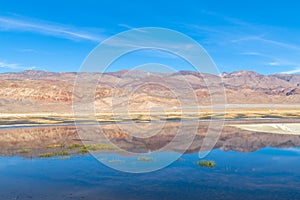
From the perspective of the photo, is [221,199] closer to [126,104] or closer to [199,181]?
[199,181]

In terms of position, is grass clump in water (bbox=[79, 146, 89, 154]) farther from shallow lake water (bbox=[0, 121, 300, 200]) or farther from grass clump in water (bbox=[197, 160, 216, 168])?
grass clump in water (bbox=[197, 160, 216, 168])

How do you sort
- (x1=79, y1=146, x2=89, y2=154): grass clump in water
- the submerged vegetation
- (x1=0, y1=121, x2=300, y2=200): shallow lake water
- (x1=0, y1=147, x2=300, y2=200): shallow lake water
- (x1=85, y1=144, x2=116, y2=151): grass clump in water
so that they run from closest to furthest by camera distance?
(x1=0, y1=147, x2=300, y2=200): shallow lake water < (x1=0, y1=121, x2=300, y2=200): shallow lake water < the submerged vegetation < (x1=79, y1=146, x2=89, y2=154): grass clump in water < (x1=85, y1=144, x2=116, y2=151): grass clump in water

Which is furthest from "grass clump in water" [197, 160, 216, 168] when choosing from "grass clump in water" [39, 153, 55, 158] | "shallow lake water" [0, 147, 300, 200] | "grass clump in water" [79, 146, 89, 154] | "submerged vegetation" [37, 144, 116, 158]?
"grass clump in water" [39, 153, 55, 158]

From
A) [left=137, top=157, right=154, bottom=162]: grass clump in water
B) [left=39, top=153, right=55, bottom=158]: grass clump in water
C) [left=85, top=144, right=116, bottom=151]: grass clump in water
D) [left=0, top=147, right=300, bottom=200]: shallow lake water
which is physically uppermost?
[left=85, top=144, right=116, bottom=151]: grass clump in water

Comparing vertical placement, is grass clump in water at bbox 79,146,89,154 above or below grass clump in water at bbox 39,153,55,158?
above

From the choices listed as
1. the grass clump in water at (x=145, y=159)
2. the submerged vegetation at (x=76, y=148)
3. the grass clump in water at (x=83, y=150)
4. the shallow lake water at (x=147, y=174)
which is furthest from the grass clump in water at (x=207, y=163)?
the grass clump in water at (x=83, y=150)

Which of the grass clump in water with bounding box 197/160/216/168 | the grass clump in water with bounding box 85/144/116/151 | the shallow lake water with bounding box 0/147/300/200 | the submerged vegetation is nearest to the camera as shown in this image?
the shallow lake water with bounding box 0/147/300/200

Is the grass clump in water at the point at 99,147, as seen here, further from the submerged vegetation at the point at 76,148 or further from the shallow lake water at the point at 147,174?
the shallow lake water at the point at 147,174

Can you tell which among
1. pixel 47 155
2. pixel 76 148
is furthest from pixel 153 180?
pixel 76 148
